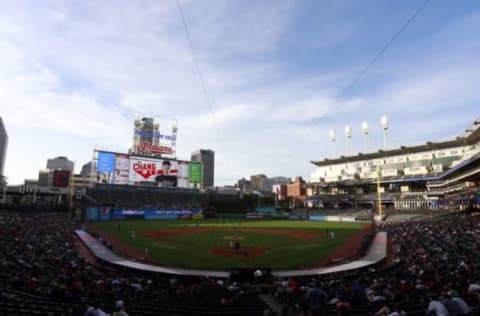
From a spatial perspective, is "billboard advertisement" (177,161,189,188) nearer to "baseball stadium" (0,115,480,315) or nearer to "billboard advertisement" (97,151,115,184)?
"baseball stadium" (0,115,480,315)

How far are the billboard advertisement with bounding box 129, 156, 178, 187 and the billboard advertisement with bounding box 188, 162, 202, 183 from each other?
391 centimetres

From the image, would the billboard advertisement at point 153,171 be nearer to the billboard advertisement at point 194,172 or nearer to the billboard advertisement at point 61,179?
the billboard advertisement at point 194,172

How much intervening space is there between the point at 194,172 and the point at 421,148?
211 ft

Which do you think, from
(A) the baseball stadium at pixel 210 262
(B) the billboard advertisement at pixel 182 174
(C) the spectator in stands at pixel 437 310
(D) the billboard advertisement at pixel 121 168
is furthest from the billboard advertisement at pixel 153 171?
(C) the spectator in stands at pixel 437 310

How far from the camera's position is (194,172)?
78062mm

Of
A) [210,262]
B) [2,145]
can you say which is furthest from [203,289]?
[2,145]

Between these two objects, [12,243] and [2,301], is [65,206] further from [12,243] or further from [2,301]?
[2,301]

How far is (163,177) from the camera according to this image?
73375 millimetres

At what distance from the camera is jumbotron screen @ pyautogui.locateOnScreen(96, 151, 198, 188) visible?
221ft

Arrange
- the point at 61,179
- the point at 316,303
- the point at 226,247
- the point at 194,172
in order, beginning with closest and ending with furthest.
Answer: the point at 316,303
the point at 226,247
the point at 61,179
the point at 194,172

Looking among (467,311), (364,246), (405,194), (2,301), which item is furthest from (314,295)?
(405,194)

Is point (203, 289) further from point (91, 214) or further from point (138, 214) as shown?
point (138, 214)

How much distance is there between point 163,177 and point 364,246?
5445 centimetres

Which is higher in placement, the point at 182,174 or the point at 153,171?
the point at 153,171
